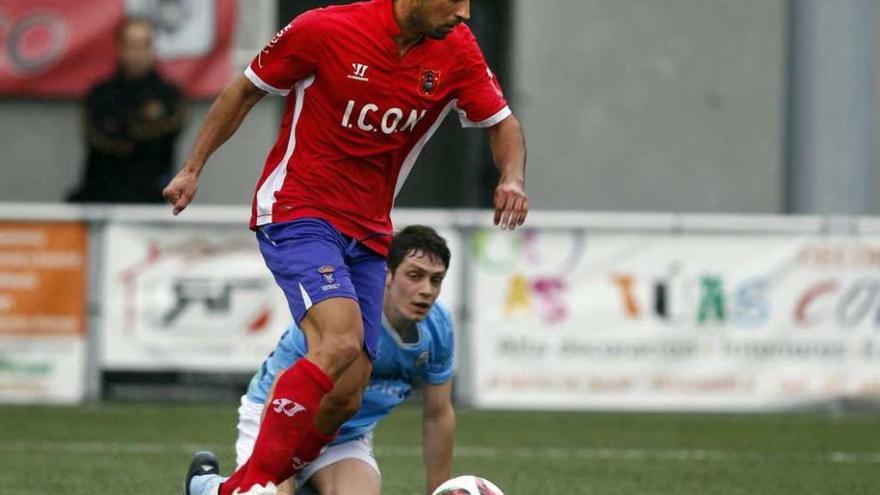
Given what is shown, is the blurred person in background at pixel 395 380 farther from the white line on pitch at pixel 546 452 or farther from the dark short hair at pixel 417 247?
the white line on pitch at pixel 546 452

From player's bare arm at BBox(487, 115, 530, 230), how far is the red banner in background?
26.2ft

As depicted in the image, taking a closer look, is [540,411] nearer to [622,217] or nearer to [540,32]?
[622,217]

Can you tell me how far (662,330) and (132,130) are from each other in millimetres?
3457

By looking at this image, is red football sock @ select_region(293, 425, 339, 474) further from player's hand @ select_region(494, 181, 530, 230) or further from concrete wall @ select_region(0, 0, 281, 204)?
concrete wall @ select_region(0, 0, 281, 204)

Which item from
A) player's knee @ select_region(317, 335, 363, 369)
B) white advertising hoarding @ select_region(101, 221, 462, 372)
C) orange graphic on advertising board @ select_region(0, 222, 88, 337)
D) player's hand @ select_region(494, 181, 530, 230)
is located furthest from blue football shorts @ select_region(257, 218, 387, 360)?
orange graphic on advertising board @ select_region(0, 222, 88, 337)

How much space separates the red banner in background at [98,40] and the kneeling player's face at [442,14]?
26.9 ft

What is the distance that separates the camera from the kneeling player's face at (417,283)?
659cm

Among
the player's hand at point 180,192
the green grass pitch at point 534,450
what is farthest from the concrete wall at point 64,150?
the player's hand at point 180,192

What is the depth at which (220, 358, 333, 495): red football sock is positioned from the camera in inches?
233

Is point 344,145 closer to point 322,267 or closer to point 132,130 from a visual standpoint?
point 322,267

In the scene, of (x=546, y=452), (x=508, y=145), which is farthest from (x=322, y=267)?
(x=546, y=452)

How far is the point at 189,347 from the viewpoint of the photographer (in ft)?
37.5

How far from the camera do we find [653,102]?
1555 centimetres

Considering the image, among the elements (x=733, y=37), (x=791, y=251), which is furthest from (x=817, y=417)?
(x=733, y=37)
